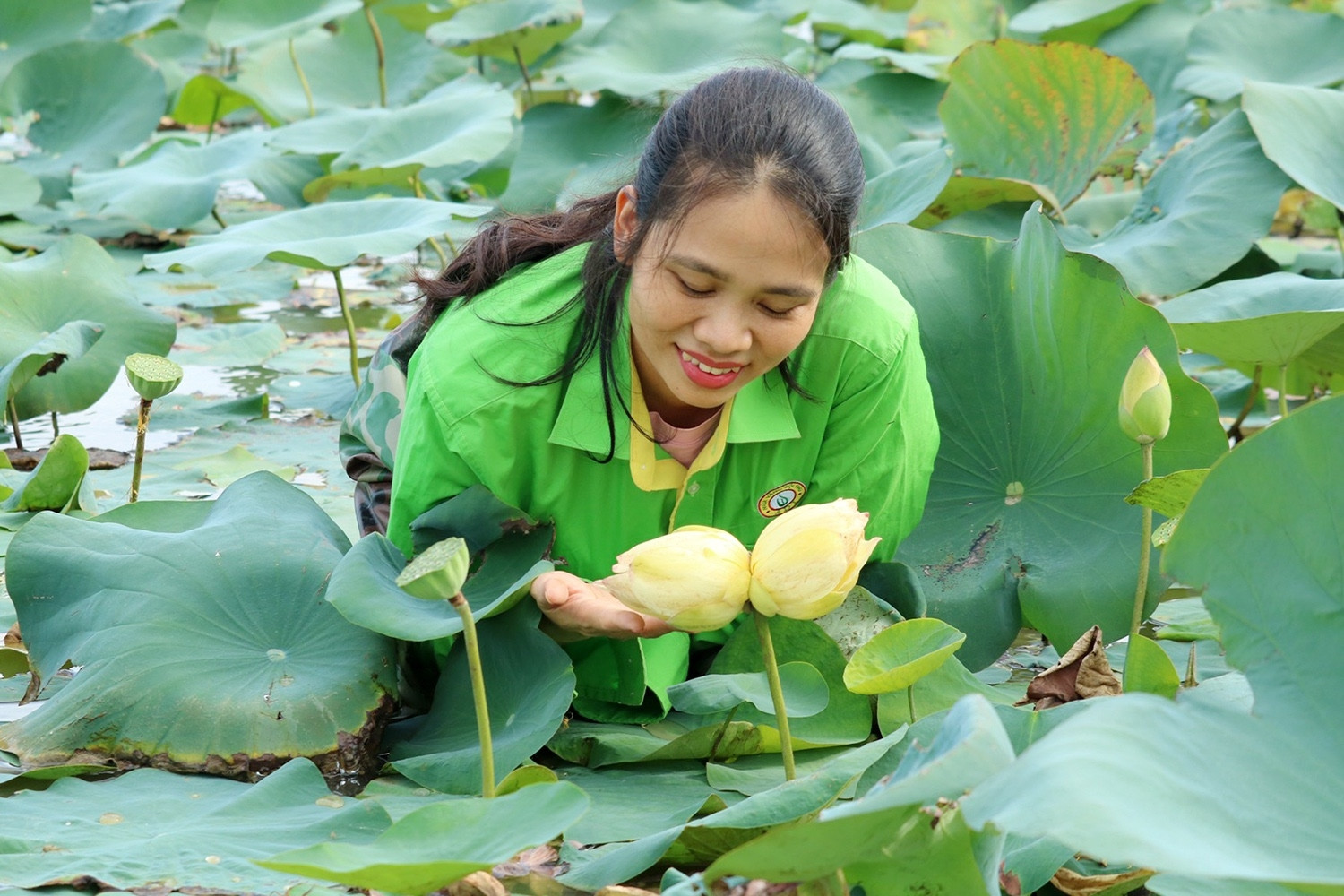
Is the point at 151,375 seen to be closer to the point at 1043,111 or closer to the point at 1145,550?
the point at 1145,550

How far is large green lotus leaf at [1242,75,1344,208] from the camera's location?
2.27 metres

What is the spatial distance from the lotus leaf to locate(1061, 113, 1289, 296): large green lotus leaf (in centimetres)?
4

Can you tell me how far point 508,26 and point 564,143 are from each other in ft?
1.39

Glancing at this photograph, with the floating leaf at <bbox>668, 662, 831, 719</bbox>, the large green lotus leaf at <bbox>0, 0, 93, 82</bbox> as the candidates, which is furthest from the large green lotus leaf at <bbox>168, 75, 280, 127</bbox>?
the floating leaf at <bbox>668, 662, 831, 719</bbox>

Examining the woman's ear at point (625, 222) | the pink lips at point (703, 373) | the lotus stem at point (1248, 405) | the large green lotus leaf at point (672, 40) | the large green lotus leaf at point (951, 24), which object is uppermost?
the woman's ear at point (625, 222)

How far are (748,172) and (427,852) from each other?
65 cm

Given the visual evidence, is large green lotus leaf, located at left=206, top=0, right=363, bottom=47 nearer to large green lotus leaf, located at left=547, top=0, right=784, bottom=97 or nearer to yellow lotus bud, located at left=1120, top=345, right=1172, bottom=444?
large green lotus leaf, located at left=547, top=0, right=784, bottom=97

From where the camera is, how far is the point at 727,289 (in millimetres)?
1359

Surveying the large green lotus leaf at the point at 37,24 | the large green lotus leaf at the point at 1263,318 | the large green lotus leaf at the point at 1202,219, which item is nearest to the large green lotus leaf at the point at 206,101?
the large green lotus leaf at the point at 37,24

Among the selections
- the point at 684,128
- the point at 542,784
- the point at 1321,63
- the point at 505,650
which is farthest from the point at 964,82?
the point at 542,784

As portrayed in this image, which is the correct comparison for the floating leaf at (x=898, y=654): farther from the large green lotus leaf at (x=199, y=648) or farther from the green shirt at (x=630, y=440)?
the large green lotus leaf at (x=199, y=648)

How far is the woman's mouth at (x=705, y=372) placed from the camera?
4.66 feet

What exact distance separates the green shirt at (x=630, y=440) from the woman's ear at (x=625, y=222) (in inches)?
4.8

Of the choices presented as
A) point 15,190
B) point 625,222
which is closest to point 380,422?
point 625,222
